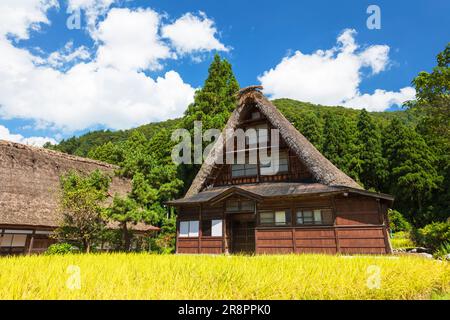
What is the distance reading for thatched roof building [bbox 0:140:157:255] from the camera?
13.5 m

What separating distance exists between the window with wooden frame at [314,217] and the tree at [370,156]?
58.0ft

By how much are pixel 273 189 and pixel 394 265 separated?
7.91 metres

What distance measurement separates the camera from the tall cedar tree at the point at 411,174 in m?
25.0

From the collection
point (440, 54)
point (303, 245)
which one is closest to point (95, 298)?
point (303, 245)

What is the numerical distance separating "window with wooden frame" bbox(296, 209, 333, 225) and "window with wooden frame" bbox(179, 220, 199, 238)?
4.98 metres

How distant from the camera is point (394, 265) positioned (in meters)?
6.29

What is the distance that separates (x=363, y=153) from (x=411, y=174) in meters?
4.69

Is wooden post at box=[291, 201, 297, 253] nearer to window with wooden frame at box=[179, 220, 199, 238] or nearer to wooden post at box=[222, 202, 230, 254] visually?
wooden post at box=[222, 202, 230, 254]

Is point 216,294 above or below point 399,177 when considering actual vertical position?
below

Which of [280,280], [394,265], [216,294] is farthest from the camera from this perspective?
[394,265]

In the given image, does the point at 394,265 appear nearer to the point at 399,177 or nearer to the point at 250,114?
the point at 250,114

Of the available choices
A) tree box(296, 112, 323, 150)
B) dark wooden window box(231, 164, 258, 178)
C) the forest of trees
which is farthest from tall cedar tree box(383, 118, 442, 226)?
dark wooden window box(231, 164, 258, 178)

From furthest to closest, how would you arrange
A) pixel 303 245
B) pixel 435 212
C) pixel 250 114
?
pixel 435 212 → pixel 250 114 → pixel 303 245
